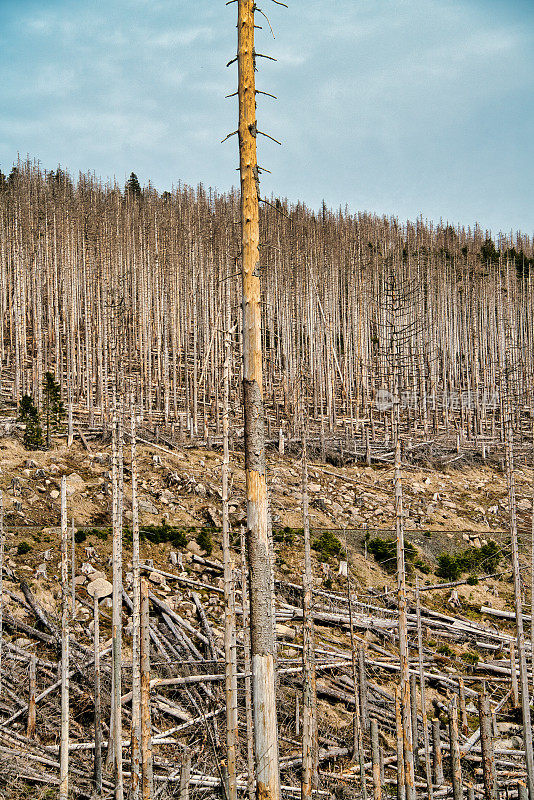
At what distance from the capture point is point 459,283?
182 ft

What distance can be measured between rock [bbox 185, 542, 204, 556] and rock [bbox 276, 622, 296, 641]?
3.96 m

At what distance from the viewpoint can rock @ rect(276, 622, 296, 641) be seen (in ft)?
62.0

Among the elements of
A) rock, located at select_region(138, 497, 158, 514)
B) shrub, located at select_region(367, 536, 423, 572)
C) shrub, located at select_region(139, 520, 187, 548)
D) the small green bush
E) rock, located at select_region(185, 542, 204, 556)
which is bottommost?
the small green bush

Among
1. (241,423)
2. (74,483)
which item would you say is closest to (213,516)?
(74,483)

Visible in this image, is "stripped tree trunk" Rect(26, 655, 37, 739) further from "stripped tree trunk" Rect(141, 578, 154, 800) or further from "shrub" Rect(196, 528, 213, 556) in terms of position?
"shrub" Rect(196, 528, 213, 556)

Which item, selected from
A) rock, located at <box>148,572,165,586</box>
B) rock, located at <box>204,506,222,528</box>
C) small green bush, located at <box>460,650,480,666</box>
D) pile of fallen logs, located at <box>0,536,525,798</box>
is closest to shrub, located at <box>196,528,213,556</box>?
pile of fallen logs, located at <box>0,536,525,798</box>

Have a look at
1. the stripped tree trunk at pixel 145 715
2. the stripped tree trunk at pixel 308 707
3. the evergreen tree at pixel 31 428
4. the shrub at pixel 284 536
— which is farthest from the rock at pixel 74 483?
the stripped tree trunk at pixel 145 715

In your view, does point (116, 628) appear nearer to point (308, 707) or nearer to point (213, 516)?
point (308, 707)

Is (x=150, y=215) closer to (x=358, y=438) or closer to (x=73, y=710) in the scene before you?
(x=358, y=438)

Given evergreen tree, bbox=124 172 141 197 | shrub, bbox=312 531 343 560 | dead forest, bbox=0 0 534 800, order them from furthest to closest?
evergreen tree, bbox=124 172 141 197 < shrub, bbox=312 531 343 560 < dead forest, bbox=0 0 534 800

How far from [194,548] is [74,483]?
5.09 m

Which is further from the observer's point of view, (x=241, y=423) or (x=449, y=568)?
(x=241, y=423)

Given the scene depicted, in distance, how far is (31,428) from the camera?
2550 cm

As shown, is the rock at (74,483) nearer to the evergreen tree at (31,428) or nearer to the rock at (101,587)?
the evergreen tree at (31,428)
